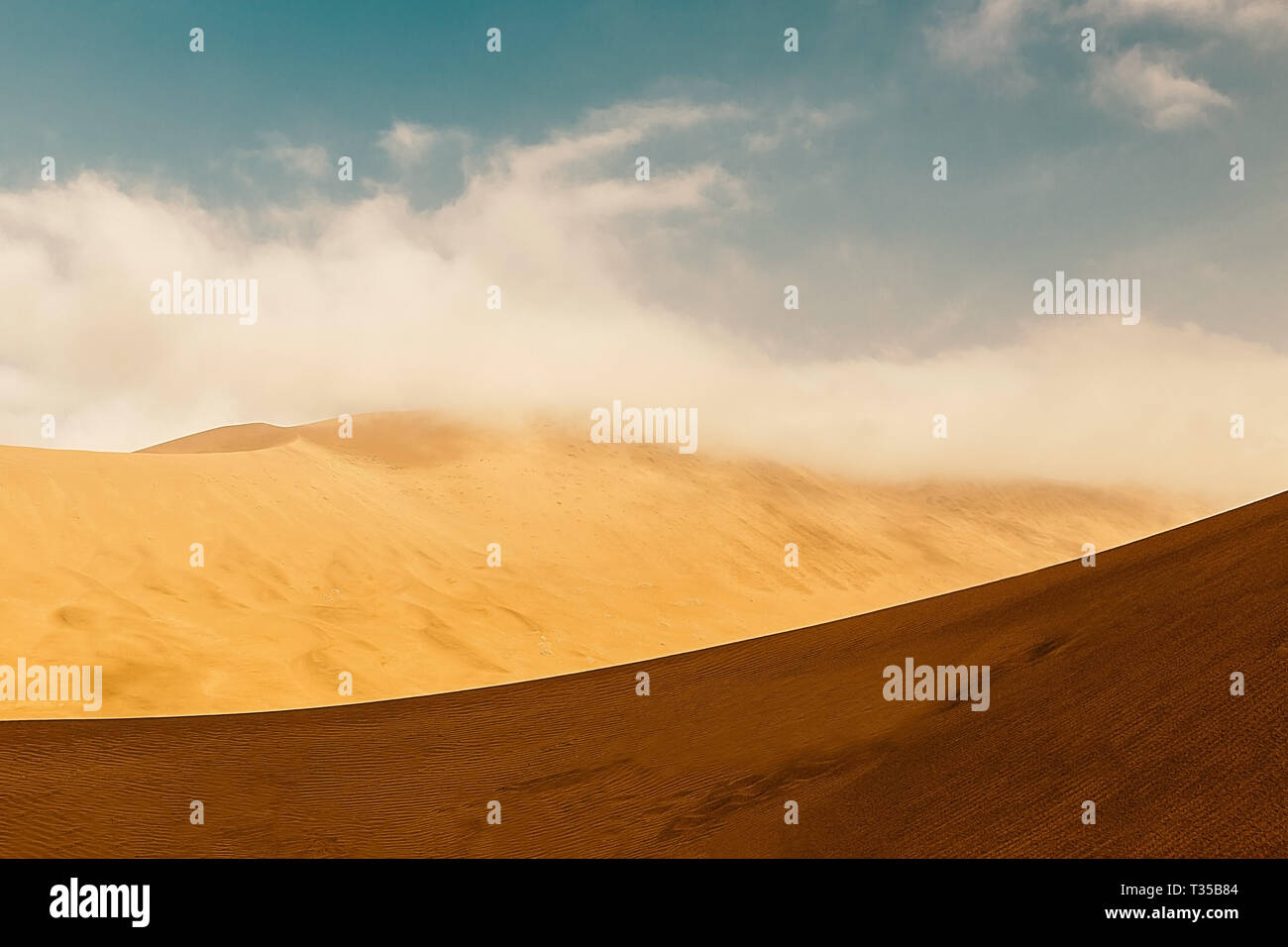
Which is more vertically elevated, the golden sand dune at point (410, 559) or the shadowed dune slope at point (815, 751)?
the golden sand dune at point (410, 559)

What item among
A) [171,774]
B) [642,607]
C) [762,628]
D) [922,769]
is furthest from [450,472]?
[922,769]

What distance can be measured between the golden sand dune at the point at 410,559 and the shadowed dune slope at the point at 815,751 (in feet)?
27.0

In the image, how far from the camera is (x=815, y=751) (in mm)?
5445

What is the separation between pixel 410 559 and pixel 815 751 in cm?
2392

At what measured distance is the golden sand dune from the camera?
1633 centimetres

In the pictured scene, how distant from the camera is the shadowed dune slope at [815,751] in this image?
155 inches

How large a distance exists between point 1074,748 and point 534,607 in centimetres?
2344

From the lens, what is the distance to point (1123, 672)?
476cm

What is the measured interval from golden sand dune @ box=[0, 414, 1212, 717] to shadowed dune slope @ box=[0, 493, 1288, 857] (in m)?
8.22

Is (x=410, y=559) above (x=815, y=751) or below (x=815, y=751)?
above

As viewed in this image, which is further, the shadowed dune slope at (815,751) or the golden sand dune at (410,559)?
the golden sand dune at (410,559)
